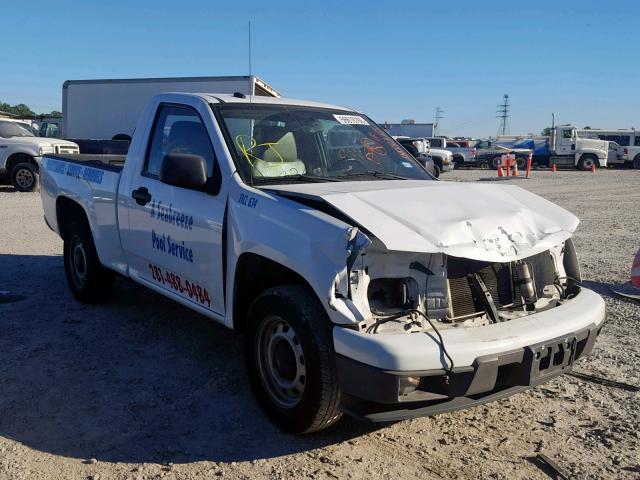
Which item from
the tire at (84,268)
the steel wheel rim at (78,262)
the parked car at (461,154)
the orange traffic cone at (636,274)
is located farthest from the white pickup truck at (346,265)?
the parked car at (461,154)

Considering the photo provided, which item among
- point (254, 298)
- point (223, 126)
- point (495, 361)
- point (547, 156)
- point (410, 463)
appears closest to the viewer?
point (495, 361)

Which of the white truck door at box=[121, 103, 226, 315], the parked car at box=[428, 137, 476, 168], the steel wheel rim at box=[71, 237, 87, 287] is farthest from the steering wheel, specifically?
the parked car at box=[428, 137, 476, 168]

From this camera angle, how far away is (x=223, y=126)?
13.9 ft

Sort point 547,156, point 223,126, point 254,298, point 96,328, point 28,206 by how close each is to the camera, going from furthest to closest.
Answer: point 547,156, point 28,206, point 96,328, point 223,126, point 254,298

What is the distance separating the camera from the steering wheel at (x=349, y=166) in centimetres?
445

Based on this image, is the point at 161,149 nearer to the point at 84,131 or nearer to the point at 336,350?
the point at 336,350

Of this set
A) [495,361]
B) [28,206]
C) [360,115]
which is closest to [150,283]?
[360,115]

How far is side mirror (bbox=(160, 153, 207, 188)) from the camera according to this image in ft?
12.7

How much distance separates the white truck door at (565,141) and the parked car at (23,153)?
93.5 ft

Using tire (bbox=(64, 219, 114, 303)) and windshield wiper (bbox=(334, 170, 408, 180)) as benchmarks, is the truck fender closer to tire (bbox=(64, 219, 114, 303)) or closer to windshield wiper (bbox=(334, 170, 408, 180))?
windshield wiper (bbox=(334, 170, 408, 180))

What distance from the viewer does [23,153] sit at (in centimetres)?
1597

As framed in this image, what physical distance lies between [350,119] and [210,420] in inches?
101

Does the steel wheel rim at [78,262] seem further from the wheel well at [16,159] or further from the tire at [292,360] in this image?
the wheel well at [16,159]

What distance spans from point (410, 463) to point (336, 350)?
0.77 m
